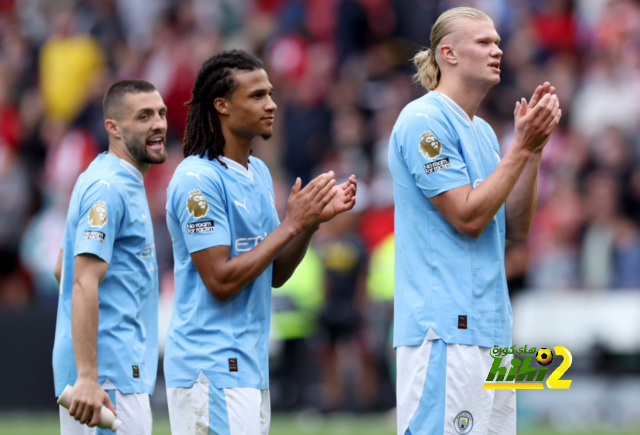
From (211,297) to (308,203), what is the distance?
66 centimetres

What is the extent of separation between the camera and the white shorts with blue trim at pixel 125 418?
5203 millimetres

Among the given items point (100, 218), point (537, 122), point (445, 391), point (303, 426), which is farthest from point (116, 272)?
point (303, 426)

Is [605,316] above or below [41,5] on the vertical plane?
below

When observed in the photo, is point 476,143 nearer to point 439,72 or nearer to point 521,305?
point 439,72

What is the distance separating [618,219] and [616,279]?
0.71 m

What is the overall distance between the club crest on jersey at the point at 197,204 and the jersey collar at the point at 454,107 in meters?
1.29

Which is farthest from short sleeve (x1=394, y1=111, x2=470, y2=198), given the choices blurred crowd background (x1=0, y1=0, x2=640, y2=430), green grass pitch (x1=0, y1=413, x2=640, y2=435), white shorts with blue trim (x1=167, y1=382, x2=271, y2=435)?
blurred crowd background (x1=0, y1=0, x2=640, y2=430)

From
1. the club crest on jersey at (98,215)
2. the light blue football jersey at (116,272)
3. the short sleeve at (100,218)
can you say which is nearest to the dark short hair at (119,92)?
the light blue football jersey at (116,272)

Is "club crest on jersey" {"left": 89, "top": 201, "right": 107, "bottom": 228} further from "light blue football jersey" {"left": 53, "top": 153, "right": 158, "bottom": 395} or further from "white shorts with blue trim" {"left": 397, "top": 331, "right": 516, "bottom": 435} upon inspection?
"white shorts with blue trim" {"left": 397, "top": 331, "right": 516, "bottom": 435}

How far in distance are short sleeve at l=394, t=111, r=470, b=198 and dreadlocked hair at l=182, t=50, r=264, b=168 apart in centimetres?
90

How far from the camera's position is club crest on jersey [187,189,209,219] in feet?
16.0

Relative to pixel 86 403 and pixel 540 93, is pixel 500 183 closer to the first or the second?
pixel 540 93

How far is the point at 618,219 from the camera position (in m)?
11.7

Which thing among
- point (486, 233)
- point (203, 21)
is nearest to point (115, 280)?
Result: point (486, 233)
